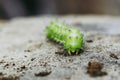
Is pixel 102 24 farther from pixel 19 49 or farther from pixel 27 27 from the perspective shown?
pixel 19 49

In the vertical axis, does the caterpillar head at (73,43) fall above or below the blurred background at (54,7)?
below

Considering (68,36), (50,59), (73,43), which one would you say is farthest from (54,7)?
(73,43)

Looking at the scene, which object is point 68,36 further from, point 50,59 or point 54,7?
point 54,7

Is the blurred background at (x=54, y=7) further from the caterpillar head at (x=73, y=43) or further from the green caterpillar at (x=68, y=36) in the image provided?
the caterpillar head at (x=73, y=43)

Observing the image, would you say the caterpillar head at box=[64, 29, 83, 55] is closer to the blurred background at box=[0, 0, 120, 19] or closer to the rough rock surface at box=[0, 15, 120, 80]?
the rough rock surface at box=[0, 15, 120, 80]

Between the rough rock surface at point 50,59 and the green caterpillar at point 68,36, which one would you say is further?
the green caterpillar at point 68,36

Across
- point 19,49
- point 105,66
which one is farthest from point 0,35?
point 105,66

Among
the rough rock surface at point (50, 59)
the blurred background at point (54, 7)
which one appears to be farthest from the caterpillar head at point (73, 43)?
the blurred background at point (54, 7)
